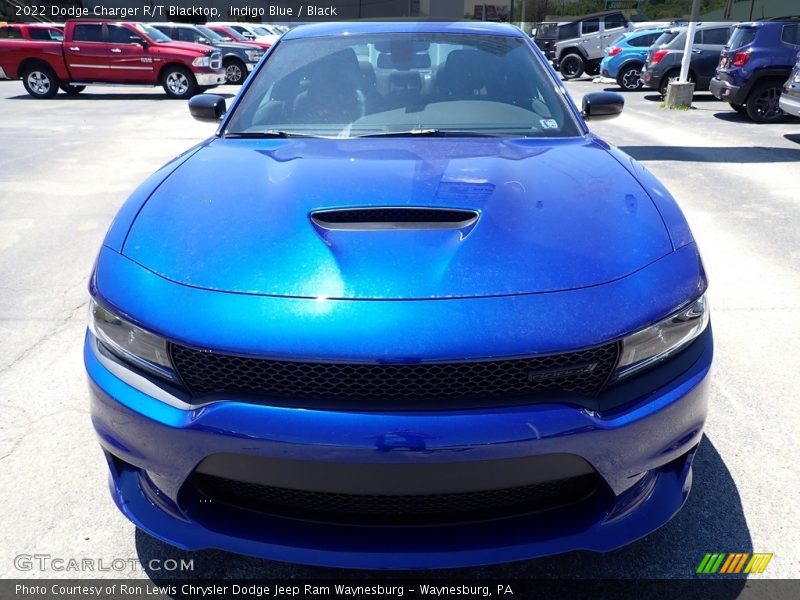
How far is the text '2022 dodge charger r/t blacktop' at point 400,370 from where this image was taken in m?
1.43

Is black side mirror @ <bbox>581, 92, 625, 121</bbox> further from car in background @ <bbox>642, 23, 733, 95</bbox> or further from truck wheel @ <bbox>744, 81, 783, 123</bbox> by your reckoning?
car in background @ <bbox>642, 23, 733, 95</bbox>

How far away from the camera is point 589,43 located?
20969 millimetres

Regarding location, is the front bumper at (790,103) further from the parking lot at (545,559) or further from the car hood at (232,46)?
the car hood at (232,46)

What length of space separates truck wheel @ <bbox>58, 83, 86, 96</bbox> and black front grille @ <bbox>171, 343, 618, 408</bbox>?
17.4 m

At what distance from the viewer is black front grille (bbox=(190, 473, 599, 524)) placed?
1.56m

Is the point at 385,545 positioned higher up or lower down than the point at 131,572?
higher up

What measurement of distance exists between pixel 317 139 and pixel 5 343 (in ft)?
7.07

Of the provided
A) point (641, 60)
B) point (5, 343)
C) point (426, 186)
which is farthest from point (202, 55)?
point (426, 186)

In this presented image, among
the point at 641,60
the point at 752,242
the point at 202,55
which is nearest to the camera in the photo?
the point at 752,242

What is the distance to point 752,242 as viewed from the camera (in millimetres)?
4906

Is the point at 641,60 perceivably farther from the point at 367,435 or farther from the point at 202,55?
the point at 367,435

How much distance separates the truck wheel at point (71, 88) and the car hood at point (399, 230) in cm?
1643

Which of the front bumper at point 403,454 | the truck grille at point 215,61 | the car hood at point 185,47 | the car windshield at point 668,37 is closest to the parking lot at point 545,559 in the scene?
the front bumper at point 403,454

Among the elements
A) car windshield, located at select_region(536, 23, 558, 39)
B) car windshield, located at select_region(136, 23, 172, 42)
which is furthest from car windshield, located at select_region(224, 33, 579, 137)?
car windshield, located at select_region(536, 23, 558, 39)
